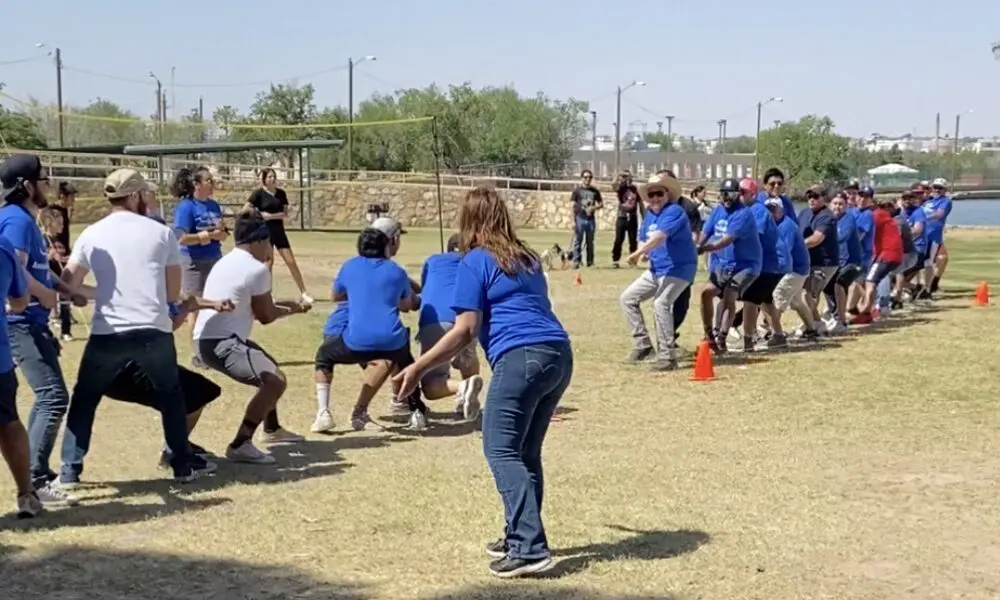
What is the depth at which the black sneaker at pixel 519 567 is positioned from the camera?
570 cm

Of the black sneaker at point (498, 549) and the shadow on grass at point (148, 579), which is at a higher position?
the black sneaker at point (498, 549)

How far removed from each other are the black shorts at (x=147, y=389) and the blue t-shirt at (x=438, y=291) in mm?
2073

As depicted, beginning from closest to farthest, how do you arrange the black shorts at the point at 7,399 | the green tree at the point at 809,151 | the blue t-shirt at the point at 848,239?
the black shorts at the point at 7,399
the blue t-shirt at the point at 848,239
the green tree at the point at 809,151

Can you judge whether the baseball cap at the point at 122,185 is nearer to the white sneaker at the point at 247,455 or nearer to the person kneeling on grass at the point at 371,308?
the white sneaker at the point at 247,455

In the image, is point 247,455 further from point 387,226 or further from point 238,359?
point 387,226

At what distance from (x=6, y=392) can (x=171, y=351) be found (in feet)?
3.39

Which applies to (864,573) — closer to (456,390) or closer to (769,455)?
(769,455)

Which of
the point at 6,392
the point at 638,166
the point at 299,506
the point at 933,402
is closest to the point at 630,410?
the point at 933,402

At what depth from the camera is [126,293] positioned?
6930 millimetres

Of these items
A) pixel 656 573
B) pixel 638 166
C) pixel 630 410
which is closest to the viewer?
pixel 656 573

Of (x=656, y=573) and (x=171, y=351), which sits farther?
(x=171, y=351)

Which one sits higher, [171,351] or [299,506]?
[171,351]

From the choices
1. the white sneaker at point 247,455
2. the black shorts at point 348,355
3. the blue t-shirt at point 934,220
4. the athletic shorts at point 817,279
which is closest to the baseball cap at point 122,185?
the white sneaker at point 247,455

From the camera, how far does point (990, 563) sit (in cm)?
601
